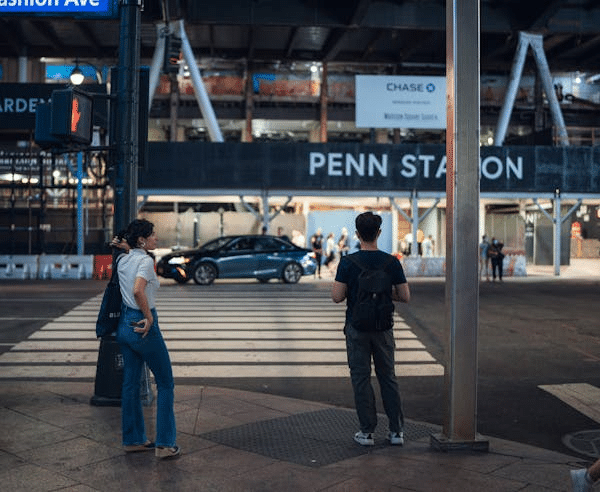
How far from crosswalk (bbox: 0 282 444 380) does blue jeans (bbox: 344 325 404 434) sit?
133 inches

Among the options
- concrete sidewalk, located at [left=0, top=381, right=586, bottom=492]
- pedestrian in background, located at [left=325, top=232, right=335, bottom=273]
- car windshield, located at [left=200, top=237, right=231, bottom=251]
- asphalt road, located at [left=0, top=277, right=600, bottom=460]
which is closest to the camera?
concrete sidewalk, located at [left=0, top=381, right=586, bottom=492]

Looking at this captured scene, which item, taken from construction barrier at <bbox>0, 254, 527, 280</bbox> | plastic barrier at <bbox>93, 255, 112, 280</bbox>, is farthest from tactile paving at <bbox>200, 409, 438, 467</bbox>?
plastic barrier at <bbox>93, 255, 112, 280</bbox>

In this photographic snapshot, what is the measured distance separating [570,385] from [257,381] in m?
3.74

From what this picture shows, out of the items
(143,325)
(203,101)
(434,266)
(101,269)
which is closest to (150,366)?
(143,325)

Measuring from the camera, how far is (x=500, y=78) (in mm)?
45156

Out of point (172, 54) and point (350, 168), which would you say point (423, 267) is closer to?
point (350, 168)

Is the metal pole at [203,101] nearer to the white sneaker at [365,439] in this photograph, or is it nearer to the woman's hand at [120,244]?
the woman's hand at [120,244]

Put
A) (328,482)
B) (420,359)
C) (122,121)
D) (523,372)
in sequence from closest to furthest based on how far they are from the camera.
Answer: (328,482) < (122,121) < (523,372) < (420,359)

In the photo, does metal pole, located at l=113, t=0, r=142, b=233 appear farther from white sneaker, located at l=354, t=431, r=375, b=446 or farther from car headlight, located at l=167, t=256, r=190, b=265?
car headlight, located at l=167, t=256, r=190, b=265

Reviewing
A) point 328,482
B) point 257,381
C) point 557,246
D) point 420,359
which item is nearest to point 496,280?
point 557,246

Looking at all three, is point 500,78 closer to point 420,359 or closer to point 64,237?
point 64,237

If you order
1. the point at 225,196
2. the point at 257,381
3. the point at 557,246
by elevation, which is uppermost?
the point at 225,196

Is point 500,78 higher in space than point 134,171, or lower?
higher

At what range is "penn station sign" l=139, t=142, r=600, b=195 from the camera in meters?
29.2
